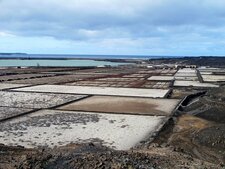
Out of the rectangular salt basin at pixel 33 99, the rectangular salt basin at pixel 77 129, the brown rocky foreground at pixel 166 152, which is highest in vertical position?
the brown rocky foreground at pixel 166 152

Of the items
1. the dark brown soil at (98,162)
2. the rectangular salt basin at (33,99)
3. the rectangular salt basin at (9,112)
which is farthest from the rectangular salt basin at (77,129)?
the dark brown soil at (98,162)

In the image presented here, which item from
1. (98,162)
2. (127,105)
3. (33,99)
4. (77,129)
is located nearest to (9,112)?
(33,99)

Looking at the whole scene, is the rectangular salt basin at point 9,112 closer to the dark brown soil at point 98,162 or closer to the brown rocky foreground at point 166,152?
the brown rocky foreground at point 166,152

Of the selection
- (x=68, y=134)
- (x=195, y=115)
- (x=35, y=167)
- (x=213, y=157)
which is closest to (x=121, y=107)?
(x=195, y=115)

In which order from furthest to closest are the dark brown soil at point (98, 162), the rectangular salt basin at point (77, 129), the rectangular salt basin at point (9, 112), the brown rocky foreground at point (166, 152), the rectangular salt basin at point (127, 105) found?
the rectangular salt basin at point (127, 105) < the rectangular salt basin at point (9, 112) < the rectangular salt basin at point (77, 129) < the brown rocky foreground at point (166, 152) < the dark brown soil at point (98, 162)

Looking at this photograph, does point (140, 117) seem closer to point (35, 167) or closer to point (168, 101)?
point (168, 101)

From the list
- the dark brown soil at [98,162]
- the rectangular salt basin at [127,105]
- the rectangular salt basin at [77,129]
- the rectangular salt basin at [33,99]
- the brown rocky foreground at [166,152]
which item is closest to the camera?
the dark brown soil at [98,162]

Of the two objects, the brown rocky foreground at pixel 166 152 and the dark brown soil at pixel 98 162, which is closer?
the dark brown soil at pixel 98 162
